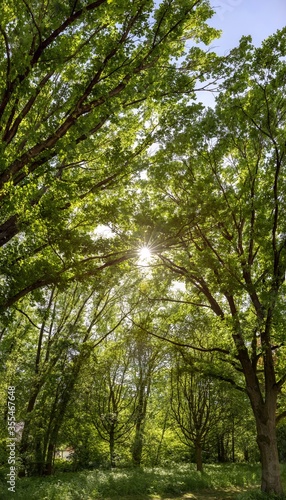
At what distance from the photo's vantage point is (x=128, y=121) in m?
8.55

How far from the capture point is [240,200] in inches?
392

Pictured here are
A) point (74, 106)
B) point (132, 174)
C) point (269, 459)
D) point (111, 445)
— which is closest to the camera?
point (74, 106)

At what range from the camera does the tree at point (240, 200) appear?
8375mm

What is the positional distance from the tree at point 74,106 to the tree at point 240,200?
3.92 feet

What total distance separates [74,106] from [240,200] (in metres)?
5.67

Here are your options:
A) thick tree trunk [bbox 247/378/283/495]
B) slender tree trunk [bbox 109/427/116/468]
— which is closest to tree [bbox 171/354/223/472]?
slender tree trunk [bbox 109/427/116/468]

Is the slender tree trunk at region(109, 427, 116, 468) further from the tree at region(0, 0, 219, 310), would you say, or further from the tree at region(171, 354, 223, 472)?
the tree at region(0, 0, 219, 310)

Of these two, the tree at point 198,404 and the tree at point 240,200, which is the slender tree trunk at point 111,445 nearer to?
the tree at point 198,404

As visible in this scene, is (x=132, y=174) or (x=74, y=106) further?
(x=132, y=174)

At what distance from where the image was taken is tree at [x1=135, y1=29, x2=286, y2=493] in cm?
838

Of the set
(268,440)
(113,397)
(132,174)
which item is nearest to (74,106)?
(132,174)

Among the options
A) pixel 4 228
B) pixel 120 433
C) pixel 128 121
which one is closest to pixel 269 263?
pixel 128 121

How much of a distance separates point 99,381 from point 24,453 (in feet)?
15.2

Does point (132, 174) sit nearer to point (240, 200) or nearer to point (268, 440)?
point (240, 200)
